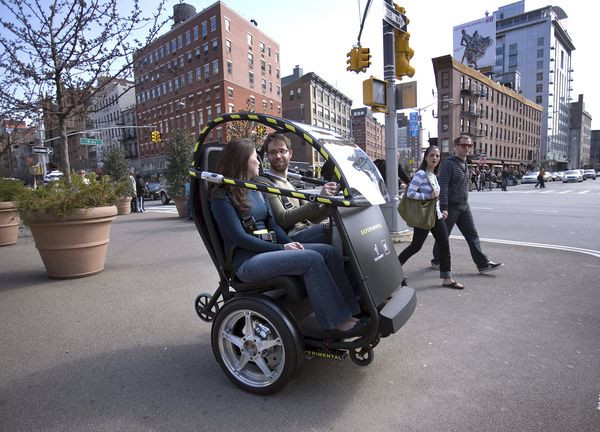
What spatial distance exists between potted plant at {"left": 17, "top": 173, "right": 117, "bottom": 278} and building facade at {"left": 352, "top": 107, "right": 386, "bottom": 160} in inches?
4073

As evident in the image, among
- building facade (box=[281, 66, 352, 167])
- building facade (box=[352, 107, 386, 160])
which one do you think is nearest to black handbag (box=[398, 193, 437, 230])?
building facade (box=[281, 66, 352, 167])

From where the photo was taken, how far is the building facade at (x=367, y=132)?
11238 cm

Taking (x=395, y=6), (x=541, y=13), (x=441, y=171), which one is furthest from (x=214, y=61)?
(x=541, y=13)

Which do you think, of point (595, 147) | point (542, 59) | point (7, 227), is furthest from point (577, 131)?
point (7, 227)

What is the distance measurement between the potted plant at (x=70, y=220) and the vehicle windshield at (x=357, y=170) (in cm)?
408

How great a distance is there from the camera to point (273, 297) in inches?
100

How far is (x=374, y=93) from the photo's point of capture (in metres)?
7.39

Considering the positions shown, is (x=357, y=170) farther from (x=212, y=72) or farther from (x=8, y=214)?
(x=212, y=72)

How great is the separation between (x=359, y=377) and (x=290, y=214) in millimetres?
1328

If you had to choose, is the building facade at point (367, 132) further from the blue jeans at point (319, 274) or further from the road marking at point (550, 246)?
the blue jeans at point (319, 274)

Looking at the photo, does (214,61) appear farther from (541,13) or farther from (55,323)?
(541,13)

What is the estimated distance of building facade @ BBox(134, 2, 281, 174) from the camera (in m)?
53.5

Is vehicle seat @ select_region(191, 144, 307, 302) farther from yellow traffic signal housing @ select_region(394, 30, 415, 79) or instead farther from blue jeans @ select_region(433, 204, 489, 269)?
yellow traffic signal housing @ select_region(394, 30, 415, 79)

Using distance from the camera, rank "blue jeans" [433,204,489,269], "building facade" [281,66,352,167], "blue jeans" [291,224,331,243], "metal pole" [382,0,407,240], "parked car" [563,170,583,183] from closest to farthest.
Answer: "blue jeans" [291,224,331,243] → "blue jeans" [433,204,489,269] → "metal pole" [382,0,407,240] → "parked car" [563,170,583,183] → "building facade" [281,66,352,167]
